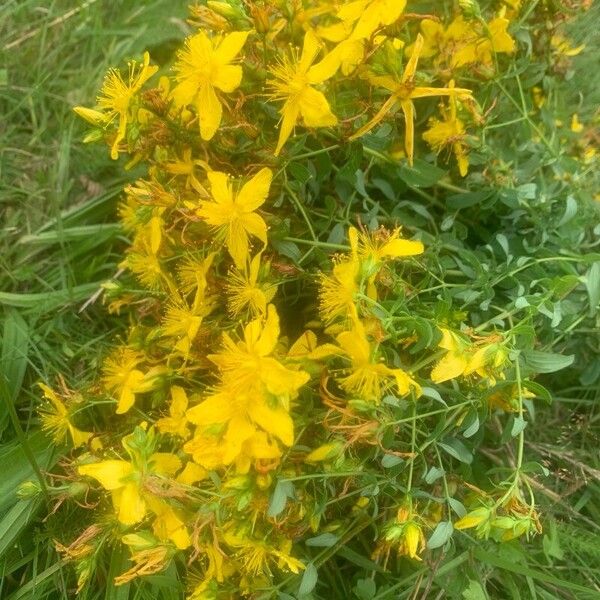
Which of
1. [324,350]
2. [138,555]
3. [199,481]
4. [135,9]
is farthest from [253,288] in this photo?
[135,9]

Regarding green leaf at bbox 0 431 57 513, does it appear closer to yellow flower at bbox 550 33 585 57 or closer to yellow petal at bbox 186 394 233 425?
yellow petal at bbox 186 394 233 425

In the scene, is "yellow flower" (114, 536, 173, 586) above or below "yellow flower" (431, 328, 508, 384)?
below

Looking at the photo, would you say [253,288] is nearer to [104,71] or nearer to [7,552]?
[7,552]

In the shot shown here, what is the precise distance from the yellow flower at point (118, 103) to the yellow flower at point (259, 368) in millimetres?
320

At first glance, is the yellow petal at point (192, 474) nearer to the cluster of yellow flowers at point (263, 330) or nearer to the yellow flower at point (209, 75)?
the cluster of yellow flowers at point (263, 330)

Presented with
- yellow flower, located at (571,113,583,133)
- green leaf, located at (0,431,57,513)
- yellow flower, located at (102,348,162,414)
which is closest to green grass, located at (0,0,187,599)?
green leaf, located at (0,431,57,513)

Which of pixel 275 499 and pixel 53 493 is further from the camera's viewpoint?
pixel 53 493

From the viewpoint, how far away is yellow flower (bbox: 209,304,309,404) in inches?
33.9

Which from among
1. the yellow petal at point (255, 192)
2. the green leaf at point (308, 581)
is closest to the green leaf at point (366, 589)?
the green leaf at point (308, 581)

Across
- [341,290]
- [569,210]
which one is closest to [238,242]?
[341,290]

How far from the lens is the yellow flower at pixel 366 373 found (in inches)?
34.8

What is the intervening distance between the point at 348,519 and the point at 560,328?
41 centimetres

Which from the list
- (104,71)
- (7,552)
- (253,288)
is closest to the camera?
(253,288)

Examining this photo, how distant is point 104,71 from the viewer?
63.4 inches
